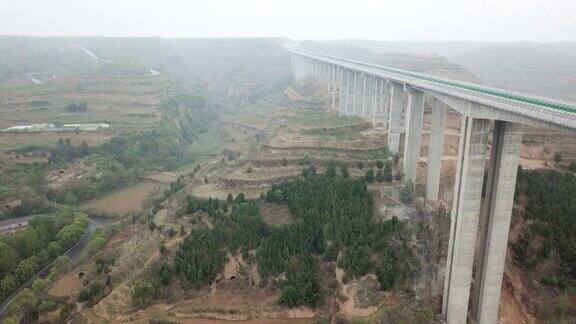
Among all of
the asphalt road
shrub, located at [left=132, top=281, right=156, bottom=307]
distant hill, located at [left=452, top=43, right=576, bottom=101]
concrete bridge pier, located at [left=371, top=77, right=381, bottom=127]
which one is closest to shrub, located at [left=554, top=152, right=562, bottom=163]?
concrete bridge pier, located at [left=371, top=77, right=381, bottom=127]

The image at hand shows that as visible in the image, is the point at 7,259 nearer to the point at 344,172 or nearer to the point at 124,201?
the point at 124,201

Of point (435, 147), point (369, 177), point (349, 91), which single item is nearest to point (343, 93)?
point (349, 91)

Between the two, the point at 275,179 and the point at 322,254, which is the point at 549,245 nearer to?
the point at 322,254

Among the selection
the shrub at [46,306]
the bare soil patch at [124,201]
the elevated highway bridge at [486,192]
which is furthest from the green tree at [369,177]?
the shrub at [46,306]

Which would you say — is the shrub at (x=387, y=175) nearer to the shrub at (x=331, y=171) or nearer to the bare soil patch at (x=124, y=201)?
the shrub at (x=331, y=171)

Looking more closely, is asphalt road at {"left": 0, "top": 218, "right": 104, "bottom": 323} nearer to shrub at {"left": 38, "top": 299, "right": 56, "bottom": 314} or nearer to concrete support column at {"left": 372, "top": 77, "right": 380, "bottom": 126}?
shrub at {"left": 38, "top": 299, "right": 56, "bottom": 314}

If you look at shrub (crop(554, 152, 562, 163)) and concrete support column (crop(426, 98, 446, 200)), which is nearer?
concrete support column (crop(426, 98, 446, 200))
